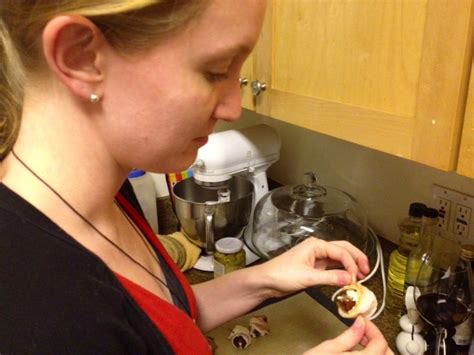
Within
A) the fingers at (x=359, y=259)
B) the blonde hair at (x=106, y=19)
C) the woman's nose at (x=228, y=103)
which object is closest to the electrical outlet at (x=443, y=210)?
the fingers at (x=359, y=259)

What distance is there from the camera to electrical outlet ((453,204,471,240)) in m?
1.02

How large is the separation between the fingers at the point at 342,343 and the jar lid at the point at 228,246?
0.46 m

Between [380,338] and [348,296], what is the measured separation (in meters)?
0.10

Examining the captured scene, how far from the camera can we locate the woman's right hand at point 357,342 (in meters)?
0.59

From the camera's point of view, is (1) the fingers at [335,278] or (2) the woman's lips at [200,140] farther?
(1) the fingers at [335,278]

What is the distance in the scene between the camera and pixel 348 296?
2.31 feet

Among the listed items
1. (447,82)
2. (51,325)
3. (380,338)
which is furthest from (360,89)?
(51,325)

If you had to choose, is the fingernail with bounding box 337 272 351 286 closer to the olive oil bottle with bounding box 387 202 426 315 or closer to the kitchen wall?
the olive oil bottle with bounding box 387 202 426 315

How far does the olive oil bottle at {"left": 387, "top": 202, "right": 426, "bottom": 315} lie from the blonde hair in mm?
712

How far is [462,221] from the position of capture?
1027mm

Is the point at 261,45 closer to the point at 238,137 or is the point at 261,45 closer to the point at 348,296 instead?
the point at 238,137

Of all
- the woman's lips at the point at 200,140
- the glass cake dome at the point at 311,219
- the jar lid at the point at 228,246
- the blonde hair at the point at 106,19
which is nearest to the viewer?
the blonde hair at the point at 106,19

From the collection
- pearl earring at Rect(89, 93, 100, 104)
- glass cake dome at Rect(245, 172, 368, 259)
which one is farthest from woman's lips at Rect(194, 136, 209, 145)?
glass cake dome at Rect(245, 172, 368, 259)

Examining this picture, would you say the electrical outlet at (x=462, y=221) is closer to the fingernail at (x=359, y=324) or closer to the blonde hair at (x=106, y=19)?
the fingernail at (x=359, y=324)
